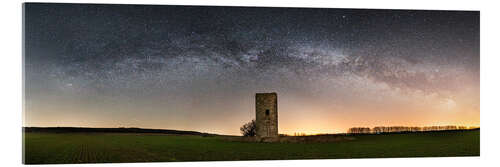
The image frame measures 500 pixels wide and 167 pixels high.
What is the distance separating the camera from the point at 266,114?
66.6 ft

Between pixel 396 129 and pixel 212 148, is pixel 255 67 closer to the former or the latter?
pixel 212 148

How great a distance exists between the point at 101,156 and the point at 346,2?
7.71m

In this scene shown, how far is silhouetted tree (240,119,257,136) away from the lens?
2019 cm

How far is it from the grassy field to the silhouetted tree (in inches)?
17.3

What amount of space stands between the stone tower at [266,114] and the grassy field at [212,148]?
0.85 meters

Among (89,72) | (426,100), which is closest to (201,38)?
(89,72)

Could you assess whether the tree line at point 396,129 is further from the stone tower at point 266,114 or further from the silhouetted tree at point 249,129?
the silhouetted tree at point 249,129

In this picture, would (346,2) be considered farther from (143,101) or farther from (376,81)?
(143,101)

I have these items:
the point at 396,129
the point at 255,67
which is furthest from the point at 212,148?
the point at 396,129

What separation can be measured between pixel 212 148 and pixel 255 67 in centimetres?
260

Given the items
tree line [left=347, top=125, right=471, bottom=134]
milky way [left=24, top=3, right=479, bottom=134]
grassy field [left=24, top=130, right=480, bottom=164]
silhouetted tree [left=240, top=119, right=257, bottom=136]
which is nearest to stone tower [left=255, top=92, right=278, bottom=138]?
silhouetted tree [left=240, top=119, right=257, bottom=136]

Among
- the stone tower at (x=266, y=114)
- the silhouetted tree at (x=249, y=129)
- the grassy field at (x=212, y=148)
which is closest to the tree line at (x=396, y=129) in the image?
the grassy field at (x=212, y=148)

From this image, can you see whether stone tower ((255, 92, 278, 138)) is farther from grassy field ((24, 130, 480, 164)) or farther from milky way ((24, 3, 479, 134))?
grassy field ((24, 130, 480, 164))

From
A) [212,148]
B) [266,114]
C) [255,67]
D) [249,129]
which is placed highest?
[255,67]
